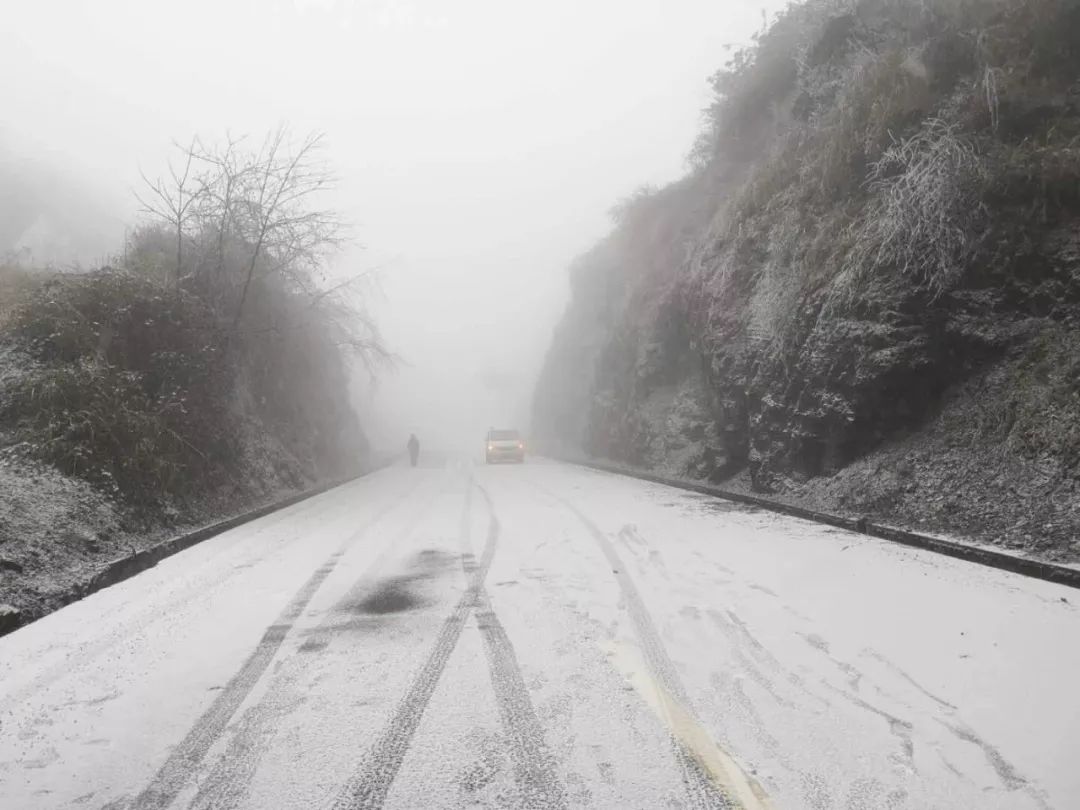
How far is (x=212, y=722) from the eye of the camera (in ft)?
11.2

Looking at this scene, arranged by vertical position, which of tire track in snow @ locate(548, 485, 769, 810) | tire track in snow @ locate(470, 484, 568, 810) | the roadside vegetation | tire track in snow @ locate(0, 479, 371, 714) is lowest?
tire track in snow @ locate(548, 485, 769, 810)

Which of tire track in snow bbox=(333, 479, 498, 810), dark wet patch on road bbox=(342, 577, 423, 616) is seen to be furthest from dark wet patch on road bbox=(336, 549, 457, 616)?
tire track in snow bbox=(333, 479, 498, 810)

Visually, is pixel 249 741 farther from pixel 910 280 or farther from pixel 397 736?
pixel 910 280

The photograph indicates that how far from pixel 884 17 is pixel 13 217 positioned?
109ft

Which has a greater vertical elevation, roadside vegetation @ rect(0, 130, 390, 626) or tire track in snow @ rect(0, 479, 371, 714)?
roadside vegetation @ rect(0, 130, 390, 626)

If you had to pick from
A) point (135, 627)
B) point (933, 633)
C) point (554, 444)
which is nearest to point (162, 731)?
point (135, 627)

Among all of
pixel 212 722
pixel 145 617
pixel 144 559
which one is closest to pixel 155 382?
pixel 144 559

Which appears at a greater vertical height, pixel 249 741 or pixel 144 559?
pixel 144 559

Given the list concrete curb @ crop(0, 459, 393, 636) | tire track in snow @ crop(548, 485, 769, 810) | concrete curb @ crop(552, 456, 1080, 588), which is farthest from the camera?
concrete curb @ crop(0, 459, 393, 636)

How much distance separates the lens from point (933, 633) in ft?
15.0

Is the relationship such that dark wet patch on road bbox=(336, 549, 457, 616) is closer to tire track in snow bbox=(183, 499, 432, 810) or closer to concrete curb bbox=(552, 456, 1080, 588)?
tire track in snow bbox=(183, 499, 432, 810)

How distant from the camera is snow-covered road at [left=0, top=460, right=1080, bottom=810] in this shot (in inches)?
110

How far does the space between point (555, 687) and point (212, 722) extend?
6.17 ft

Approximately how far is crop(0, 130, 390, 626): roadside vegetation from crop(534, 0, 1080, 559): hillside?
1008 cm
